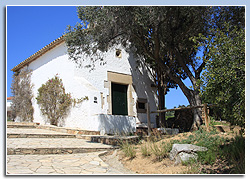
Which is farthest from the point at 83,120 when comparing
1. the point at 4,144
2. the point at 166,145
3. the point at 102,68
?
the point at 4,144

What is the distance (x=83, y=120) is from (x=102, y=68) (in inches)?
108

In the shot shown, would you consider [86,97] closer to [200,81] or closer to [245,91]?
[200,81]

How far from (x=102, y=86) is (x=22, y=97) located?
510 cm

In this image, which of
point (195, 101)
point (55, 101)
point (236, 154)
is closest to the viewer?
point (236, 154)

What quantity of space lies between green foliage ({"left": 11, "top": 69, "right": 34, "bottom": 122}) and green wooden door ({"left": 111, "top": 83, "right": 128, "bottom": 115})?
4662mm

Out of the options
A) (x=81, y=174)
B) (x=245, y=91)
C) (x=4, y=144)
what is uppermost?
(x=245, y=91)

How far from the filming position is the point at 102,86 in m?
12.2

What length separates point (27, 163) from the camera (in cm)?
522

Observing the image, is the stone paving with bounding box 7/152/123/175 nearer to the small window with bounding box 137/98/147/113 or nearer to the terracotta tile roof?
the terracotta tile roof

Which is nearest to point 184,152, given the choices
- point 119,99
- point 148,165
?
point 148,165

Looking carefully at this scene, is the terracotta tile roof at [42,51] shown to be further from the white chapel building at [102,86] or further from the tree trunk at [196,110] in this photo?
the tree trunk at [196,110]

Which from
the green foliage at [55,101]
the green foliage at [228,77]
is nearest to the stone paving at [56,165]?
the green foliage at [228,77]

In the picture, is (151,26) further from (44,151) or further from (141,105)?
(141,105)

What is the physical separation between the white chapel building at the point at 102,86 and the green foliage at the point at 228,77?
6212mm
